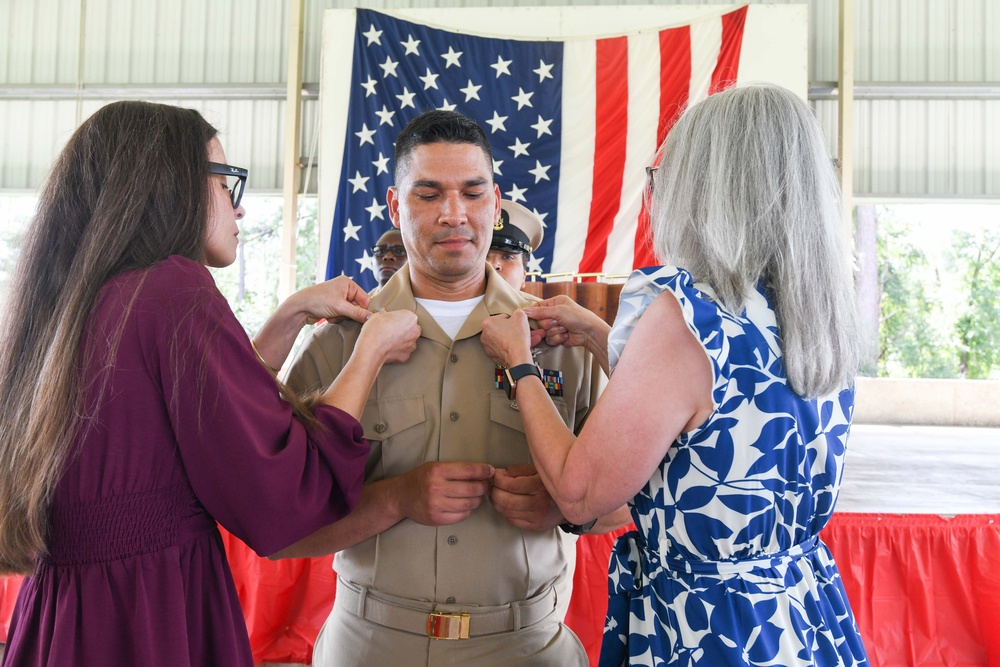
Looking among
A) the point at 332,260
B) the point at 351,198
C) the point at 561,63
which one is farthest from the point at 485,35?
the point at 332,260

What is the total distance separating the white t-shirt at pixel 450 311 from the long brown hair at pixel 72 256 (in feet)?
2.45

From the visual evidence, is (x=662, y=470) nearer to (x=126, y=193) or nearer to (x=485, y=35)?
(x=126, y=193)

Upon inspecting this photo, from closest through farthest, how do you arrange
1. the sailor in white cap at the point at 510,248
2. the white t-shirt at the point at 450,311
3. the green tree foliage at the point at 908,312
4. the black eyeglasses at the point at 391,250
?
the white t-shirt at the point at 450,311 → the sailor in white cap at the point at 510,248 → the black eyeglasses at the point at 391,250 → the green tree foliage at the point at 908,312

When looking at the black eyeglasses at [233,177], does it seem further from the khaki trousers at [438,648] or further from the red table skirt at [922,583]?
the red table skirt at [922,583]

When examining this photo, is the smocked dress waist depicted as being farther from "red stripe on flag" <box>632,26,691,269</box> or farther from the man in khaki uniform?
"red stripe on flag" <box>632,26,691,269</box>

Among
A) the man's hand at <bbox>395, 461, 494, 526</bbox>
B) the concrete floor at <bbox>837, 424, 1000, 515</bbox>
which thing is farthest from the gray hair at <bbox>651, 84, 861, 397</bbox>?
the concrete floor at <bbox>837, 424, 1000, 515</bbox>

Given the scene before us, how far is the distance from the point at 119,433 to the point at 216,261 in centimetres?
36

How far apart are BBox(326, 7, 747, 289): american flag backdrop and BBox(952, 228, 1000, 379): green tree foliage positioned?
10900mm

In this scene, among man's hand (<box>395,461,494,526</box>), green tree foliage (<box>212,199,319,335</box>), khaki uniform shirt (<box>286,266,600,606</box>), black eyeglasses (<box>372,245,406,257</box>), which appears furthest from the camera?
green tree foliage (<box>212,199,319,335</box>)

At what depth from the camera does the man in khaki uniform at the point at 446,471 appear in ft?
5.43

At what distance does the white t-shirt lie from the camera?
6.33ft

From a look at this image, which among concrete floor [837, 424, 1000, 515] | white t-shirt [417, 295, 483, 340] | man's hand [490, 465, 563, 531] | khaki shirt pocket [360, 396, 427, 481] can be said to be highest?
white t-shirt [417, 295, 483, 340]

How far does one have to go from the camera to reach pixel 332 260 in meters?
7.99

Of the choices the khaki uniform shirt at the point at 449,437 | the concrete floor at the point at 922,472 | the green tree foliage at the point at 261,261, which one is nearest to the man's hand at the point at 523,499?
the khaki uniform shirt at the point at 449,437
